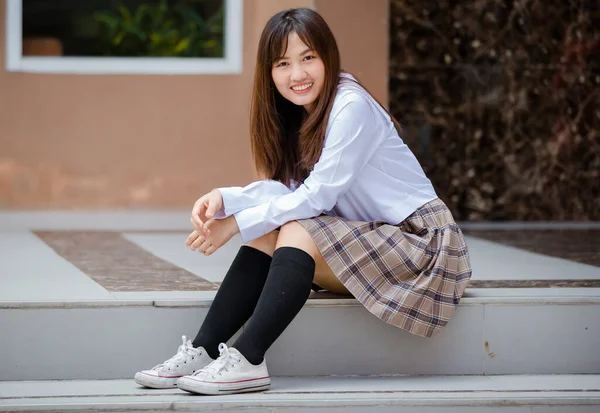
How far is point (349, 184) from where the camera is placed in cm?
247

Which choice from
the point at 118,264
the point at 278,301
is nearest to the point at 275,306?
the point at 278,301

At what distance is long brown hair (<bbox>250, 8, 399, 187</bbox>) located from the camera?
2.52 m

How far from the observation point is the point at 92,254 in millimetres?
3732

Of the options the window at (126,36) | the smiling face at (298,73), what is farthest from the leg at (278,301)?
the window at (126,36)

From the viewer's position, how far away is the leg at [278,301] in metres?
2.32

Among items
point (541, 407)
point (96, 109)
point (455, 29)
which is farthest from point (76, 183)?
point (541, 407)

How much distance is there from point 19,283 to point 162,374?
28.0 inches

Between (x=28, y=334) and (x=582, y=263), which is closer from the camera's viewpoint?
(x=28, y=334)

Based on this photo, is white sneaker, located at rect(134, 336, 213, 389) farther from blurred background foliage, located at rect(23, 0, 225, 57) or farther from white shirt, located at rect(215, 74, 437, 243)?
blurred background foliage, located at rect(23, 0, 225, 57)

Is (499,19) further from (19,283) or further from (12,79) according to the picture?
(19,283)

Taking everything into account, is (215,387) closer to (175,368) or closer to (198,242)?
(175,368)

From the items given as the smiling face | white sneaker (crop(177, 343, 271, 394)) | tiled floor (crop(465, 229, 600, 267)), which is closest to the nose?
the smiling face

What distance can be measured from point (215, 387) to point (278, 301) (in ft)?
Result: 0.81

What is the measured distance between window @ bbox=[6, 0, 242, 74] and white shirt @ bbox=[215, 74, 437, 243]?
2.52 meters
